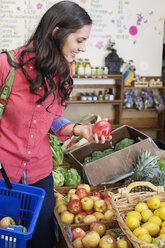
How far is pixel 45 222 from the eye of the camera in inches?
61.0

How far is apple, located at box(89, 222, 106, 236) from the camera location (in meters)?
1.65

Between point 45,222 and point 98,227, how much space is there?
324 mm

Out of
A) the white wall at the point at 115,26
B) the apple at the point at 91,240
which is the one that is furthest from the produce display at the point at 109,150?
the white wall at the point at 115,26

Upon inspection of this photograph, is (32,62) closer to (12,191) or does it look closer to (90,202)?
(12,191)

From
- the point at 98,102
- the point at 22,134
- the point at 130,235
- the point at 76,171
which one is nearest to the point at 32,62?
the point at 22,134

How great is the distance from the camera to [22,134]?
135 cm

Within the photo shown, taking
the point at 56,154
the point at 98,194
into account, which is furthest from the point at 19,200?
the point at 56,154

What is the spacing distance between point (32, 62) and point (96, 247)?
106cm

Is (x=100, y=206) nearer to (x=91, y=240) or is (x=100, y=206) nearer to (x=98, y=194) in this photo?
(x=98, y=194)

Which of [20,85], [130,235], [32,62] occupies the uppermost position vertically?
[32,62]

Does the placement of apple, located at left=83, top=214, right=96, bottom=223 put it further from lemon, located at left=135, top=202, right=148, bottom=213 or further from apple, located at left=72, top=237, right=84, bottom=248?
lemon, located at left=135, top=202, right=148, bottom=213

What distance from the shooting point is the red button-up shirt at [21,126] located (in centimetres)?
132

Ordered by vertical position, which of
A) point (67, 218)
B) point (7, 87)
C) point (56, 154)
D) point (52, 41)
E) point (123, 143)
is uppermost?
point (52, 41)

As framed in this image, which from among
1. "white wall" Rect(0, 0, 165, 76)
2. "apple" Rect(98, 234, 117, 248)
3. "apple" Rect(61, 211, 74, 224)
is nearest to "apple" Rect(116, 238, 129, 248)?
"apple" Rect(98, 234, 117, 248)
